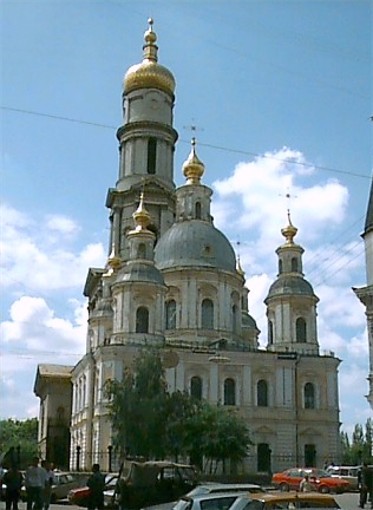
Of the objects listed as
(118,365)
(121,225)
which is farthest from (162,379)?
(121,225)

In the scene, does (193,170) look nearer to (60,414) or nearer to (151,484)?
(60,414)

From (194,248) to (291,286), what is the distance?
8.26m

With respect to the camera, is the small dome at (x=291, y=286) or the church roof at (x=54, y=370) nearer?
the small dome at (x=291, y=286)

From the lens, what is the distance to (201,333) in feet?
197

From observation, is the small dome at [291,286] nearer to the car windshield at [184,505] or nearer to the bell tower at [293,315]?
the bell tower at [293,315]

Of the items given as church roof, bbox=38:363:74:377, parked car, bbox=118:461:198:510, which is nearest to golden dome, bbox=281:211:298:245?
church roof, bbox=38:363:74:377

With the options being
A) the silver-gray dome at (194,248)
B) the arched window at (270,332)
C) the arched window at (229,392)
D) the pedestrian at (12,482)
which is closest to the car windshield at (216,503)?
the pedestrian at (12,482)

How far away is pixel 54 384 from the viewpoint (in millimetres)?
80000

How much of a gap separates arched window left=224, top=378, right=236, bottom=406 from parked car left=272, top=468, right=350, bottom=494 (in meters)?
17.1

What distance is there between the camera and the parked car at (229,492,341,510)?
11391 millimetres

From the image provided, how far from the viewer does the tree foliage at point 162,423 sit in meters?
45.0

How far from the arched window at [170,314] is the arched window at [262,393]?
25.1 feet

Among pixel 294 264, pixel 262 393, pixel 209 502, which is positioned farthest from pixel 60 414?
pixel 209 502

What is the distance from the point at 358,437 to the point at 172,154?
48.1m
